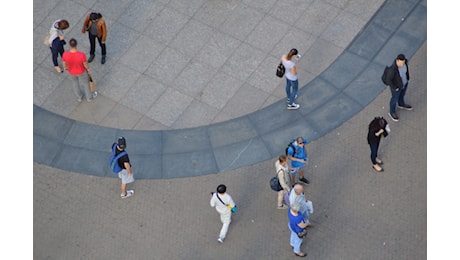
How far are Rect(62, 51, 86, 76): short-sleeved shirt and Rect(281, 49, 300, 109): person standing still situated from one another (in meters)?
3.89

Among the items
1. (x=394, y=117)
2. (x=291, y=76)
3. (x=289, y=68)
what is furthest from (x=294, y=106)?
(x=394, y=117)

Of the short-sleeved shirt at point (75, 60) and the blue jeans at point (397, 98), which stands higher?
the blue jeans at point (397, 98)

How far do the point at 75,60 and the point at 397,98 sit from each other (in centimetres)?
627

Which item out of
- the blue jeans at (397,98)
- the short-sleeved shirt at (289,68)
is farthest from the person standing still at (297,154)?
the blue jeans at (397,98)

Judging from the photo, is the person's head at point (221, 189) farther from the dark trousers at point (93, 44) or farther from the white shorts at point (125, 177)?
the dark trousers at point (93, 44)

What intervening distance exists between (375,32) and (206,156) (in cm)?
477

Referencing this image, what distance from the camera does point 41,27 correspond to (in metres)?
16.9

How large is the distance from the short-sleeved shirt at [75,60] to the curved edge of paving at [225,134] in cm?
122

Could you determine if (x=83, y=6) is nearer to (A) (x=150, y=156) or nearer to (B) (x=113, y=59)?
(B) (x=113, y=59)

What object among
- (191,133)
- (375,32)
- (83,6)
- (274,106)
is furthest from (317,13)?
(83,6)

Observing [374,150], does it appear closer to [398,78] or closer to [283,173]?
[398,78]

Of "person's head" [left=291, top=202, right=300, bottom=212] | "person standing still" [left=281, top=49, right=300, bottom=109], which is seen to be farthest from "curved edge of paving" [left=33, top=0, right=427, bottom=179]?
"person's head" [left=291, top=202, right=300, bottom=212]

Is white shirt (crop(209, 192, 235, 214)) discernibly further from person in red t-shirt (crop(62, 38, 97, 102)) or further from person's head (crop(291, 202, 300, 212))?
person in red t-shirt (crop(62, 38, 97, 102))

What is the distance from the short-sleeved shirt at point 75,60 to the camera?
47.8 feet
